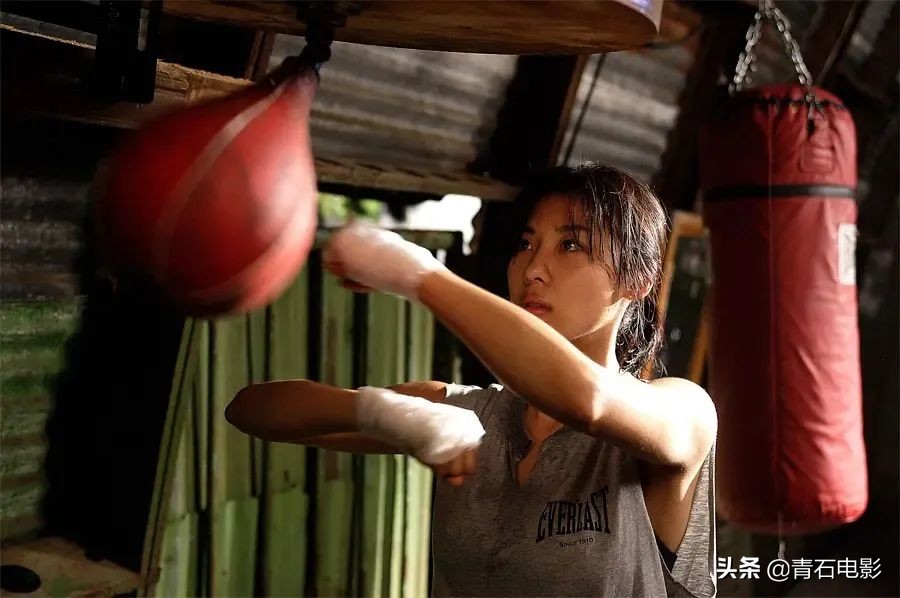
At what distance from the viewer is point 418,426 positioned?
4.59 feet

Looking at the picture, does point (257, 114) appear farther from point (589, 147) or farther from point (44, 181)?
point (589, 147)

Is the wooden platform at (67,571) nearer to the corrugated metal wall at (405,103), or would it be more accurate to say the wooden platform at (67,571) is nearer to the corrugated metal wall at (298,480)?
the corrugated metal wall at (298,480)

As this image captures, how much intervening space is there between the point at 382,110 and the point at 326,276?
75cm

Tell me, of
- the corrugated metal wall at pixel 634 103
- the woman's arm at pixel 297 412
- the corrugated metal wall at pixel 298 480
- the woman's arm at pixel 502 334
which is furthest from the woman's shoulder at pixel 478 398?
the corrugated metal wall at pixel 634 103

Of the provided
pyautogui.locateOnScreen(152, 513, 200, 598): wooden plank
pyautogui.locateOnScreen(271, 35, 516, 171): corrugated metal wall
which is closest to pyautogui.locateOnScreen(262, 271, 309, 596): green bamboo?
pyautogui.locateOnScreen(152, 513, 200, 598): wooden plank

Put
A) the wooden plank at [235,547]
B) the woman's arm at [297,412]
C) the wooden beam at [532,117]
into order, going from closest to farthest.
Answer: the woman's arm at [297,412], the wooden plank at [235,547], the wooden beam at [532,117]

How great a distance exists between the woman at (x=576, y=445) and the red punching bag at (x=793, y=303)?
1.95m

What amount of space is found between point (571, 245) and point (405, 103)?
2008 mm

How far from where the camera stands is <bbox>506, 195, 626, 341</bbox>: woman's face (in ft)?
5.63

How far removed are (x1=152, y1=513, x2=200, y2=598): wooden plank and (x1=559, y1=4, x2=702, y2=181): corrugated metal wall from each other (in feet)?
8.52

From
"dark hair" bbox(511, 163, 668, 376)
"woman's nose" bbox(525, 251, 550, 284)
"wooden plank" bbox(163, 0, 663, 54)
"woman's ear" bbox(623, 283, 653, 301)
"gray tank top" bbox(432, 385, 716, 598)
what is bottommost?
"gray tank top" bbox(432, 385, 716, 598)

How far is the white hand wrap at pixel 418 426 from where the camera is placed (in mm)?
1398

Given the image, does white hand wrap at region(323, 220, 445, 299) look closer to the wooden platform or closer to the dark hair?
the dark hair

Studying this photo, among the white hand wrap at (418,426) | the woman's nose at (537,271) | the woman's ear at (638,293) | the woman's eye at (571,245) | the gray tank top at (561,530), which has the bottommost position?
the gray tank top at (561,530)
